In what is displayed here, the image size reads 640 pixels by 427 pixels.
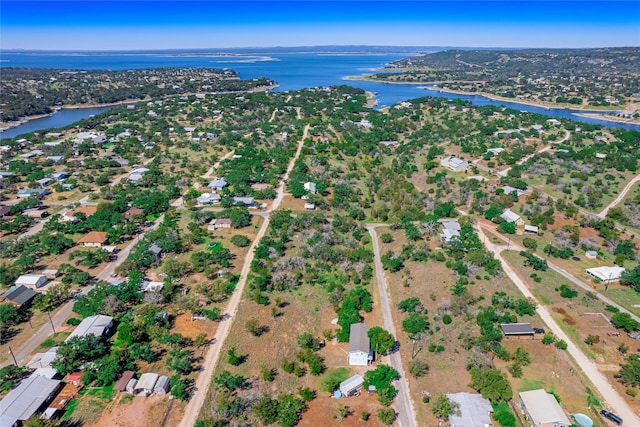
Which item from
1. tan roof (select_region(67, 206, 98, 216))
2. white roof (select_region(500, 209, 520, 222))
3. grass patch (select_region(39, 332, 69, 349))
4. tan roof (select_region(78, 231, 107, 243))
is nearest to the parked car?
white roof (select_region(500, 209, 520, 222))

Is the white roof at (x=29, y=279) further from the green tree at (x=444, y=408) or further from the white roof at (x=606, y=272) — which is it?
the white roof at (x=606, y=272)

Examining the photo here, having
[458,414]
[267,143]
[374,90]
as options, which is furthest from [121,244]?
[374,90]

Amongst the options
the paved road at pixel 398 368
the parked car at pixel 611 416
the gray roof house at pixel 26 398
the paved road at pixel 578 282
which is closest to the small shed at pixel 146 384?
the gray roof house at pixel 26 398

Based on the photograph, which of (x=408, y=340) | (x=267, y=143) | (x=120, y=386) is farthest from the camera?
(x=267, y=143)

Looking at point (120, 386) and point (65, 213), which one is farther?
point (65, 213)

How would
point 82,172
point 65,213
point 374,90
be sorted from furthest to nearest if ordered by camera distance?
point 374,90, point 82,172, point 65,213

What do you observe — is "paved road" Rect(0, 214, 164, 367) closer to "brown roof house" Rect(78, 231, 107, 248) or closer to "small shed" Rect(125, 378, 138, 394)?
"brown roof house" Rect(78, 231, 107, 248)

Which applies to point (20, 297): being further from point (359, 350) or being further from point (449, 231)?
point (449, 231)

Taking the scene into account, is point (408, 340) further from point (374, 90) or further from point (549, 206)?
point (374, 90)
